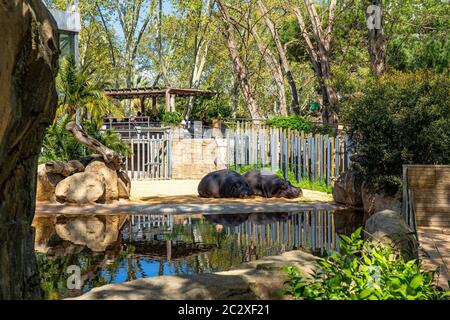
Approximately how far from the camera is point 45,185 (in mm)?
15844

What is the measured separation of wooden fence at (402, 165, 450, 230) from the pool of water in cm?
140

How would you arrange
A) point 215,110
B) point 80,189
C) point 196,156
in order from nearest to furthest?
point 80,189 → point 196,156 → point 215,110

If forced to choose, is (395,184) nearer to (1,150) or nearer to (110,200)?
(110,200)

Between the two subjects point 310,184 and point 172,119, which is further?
point 172,119

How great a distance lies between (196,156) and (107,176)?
9.23 metres

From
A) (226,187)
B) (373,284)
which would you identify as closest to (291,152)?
(226,187)

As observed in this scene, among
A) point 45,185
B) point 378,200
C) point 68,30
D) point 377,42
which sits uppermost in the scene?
point 68,30

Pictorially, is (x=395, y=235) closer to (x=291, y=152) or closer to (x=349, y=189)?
(x=349, y=189)

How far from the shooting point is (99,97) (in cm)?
2091

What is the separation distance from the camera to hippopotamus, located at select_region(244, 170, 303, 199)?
57.3ft

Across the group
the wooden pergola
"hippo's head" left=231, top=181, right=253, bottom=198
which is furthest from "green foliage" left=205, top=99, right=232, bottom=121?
"hippo's head" left=231, top=181, right=253, bottom=198
